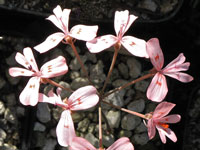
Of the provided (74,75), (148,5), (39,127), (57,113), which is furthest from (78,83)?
(148,5)

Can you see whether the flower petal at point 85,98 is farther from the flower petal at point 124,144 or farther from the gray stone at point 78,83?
the gray stone at point 78,83

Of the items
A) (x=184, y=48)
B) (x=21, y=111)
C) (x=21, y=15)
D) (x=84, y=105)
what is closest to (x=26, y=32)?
(x=21, y=15)

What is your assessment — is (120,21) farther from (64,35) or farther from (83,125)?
(83,125)

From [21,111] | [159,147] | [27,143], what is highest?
[21,111]

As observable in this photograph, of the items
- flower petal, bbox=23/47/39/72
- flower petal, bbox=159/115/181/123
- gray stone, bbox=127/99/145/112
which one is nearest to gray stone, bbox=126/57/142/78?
gray stone, bbox=127/99/145/112

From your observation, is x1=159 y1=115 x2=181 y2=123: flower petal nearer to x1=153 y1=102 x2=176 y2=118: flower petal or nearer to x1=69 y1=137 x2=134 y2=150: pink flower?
x1=153 y1=102 x2=176 y2=118: flower petal

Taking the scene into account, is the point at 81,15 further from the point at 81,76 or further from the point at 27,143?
the point at 27,143

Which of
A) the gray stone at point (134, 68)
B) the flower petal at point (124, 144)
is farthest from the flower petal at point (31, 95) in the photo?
the gray stone at point (134, 68)
